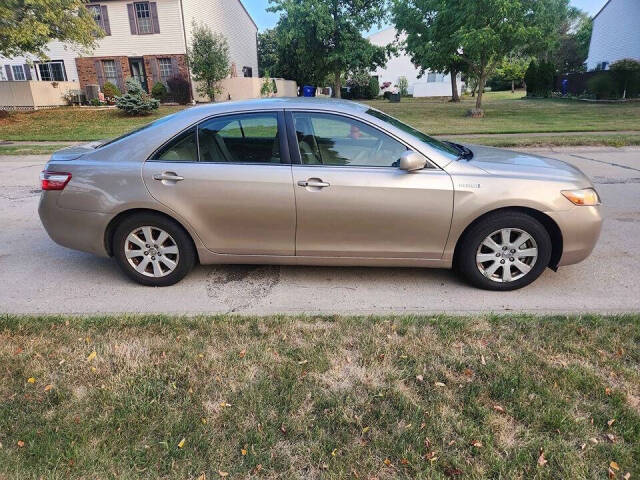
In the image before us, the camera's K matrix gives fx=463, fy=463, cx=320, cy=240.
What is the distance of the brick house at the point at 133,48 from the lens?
26.5 metres

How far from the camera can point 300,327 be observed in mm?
3441

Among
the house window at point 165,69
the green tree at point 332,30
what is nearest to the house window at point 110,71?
the house window at point 165,69

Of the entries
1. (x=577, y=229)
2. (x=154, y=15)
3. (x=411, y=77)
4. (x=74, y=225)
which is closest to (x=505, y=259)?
(x=577, y=229)

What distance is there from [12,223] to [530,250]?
627 centimetres

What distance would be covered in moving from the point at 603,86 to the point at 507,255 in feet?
101

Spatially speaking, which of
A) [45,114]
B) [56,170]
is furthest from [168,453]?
[45,114]

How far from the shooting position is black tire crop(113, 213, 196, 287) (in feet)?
13.3

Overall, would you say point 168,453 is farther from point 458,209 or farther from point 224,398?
point 458,209

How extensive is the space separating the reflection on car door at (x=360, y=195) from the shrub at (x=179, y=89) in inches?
1002

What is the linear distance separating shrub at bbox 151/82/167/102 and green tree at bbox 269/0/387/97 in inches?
357

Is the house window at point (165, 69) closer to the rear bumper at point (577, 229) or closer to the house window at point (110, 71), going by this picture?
the house window at point (110, 71)

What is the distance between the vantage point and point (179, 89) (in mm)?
27000

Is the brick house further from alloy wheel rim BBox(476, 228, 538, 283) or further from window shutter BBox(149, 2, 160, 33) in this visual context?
alloy wheel rim BBox(476, 228, 538, 283)

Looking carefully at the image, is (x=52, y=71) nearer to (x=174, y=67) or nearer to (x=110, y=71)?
(x=110, y=71)
